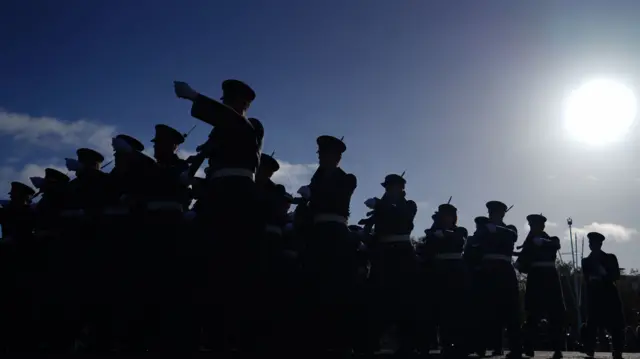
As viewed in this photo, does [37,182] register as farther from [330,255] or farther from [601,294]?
Result: [601,294]

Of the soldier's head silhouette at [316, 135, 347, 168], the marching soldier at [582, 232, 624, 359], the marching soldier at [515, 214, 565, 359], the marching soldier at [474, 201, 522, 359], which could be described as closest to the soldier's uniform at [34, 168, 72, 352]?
the soldier's head silhouette at [316, 135, 347, 168]

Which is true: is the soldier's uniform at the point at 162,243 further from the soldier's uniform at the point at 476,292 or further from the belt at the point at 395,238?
the soldier's uniform at the point at 476,292

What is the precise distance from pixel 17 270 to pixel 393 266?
555cm

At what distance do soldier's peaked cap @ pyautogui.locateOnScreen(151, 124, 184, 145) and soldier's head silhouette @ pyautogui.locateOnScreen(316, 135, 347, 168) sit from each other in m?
1.87

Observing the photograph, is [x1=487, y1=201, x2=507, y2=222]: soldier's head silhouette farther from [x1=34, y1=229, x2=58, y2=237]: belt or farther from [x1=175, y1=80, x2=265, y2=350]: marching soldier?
[x1=34, y1=229, x2=58, y2=237]: belt

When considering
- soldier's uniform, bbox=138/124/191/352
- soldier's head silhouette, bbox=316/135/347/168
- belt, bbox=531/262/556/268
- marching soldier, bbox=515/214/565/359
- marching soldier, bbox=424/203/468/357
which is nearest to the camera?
soldier's uniform, bbox=138/124/191/352

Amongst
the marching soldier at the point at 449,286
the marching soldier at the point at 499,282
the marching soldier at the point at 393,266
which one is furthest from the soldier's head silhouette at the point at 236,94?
the marching soldier at the point at 499,282

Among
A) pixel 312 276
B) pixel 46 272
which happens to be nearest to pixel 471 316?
pixel 312 276

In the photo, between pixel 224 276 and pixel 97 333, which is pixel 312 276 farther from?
pixel 97 333

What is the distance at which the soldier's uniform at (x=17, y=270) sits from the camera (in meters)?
8.28

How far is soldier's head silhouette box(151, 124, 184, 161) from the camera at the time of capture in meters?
7.81

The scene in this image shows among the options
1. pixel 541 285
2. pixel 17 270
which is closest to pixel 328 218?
pixel 17 270

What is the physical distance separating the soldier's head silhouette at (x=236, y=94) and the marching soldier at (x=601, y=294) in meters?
8.09

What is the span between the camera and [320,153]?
7719 millimetres
